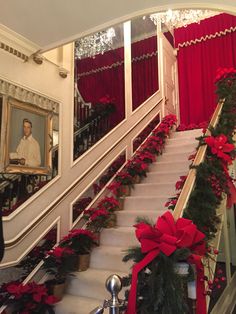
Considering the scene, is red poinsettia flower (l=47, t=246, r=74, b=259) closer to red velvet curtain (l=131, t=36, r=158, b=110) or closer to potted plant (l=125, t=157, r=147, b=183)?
potted plant (l=125, t=157, r=147, b=183)

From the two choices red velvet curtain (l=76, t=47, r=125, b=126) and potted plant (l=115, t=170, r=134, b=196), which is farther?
red velvet curtain (l=76, t=47, r=125, b=126)

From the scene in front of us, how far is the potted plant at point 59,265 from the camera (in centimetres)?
268

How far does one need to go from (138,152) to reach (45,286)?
8.86ft

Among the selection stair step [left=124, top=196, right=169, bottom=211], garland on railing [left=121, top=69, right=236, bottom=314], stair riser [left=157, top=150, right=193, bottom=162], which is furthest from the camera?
stair riser [left=157, top=150, right=193, bottom=162]

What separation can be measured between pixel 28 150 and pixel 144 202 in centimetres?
173

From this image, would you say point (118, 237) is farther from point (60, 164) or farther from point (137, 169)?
point (137, 169)

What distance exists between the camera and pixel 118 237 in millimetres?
3287

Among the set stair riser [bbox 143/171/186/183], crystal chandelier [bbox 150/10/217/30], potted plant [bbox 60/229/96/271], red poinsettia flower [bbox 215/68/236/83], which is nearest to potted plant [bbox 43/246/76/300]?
potted plant [bbox 60/229/96/271]

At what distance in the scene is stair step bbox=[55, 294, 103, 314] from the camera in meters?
2.47

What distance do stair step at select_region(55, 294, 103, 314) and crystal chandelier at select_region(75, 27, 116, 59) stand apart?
10.0 ft

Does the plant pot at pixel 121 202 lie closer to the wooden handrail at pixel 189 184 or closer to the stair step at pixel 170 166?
the stair step at pixel 170 166

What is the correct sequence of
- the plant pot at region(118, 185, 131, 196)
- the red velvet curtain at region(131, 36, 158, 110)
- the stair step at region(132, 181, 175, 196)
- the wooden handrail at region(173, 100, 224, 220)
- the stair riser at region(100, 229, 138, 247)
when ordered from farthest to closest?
1. the red velvet curtain at region(131, 36, 158, 110)
2. the plant pot at region(118, 185, 131, 196)
3. the stair step at region(132, 181, 175, 196)
4. the stair riser at region(100, 229, 138, 247)
5. the wooden handrail at region(173, 100, 224, 220)

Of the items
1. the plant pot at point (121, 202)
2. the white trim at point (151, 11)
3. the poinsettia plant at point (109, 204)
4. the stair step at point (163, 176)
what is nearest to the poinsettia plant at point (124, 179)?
the plant pot at point (121, 202)

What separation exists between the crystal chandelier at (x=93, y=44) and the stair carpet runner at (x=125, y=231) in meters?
2.12
